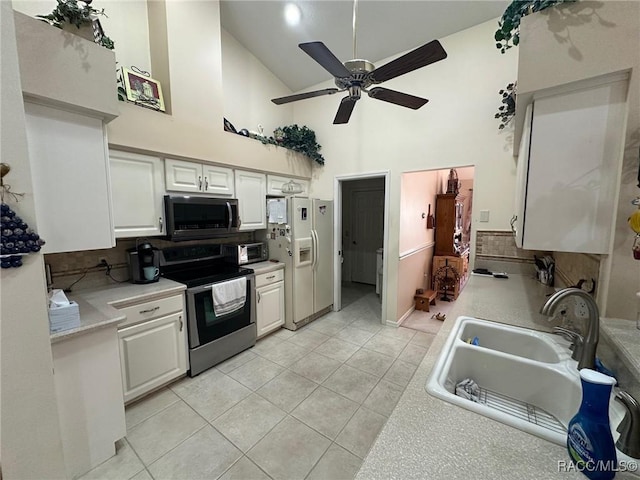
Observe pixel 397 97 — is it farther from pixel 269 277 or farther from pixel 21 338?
pixel 21 338

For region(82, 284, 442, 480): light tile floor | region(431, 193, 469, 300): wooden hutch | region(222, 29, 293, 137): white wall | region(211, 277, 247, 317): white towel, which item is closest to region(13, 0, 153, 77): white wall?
region(222, 29, 293, 137): white wall

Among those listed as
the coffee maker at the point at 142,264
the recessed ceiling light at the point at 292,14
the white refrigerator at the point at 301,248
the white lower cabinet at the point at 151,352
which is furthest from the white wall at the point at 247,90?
the white lower cabinet at the point at 151,352

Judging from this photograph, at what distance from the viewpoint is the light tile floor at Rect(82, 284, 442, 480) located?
1540 millimetres

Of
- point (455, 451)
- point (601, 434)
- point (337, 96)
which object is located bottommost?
point (455, 451)

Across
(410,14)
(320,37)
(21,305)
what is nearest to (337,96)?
(320,37)

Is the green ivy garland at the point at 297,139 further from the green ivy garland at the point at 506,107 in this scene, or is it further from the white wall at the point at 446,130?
the green ivy garland at the point at 506,107

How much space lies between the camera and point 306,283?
3.42 meters

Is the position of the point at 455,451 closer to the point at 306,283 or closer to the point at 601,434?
the point at 601,434

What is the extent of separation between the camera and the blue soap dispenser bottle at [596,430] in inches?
22.0

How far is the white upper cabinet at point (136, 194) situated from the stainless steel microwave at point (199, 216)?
0.31 feet

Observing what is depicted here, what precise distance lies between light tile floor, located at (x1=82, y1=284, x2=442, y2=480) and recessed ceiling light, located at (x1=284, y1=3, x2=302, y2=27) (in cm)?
354

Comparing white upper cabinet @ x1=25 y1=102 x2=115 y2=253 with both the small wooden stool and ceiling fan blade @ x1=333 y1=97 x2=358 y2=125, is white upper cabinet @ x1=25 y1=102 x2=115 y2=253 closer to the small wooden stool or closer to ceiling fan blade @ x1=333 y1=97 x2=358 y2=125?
ceiling fan blade @ x1=333 y1=97 x2=358 y2=125

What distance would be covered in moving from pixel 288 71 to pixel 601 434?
418 cm

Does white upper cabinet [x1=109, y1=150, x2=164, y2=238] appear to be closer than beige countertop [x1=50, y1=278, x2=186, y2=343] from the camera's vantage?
No
